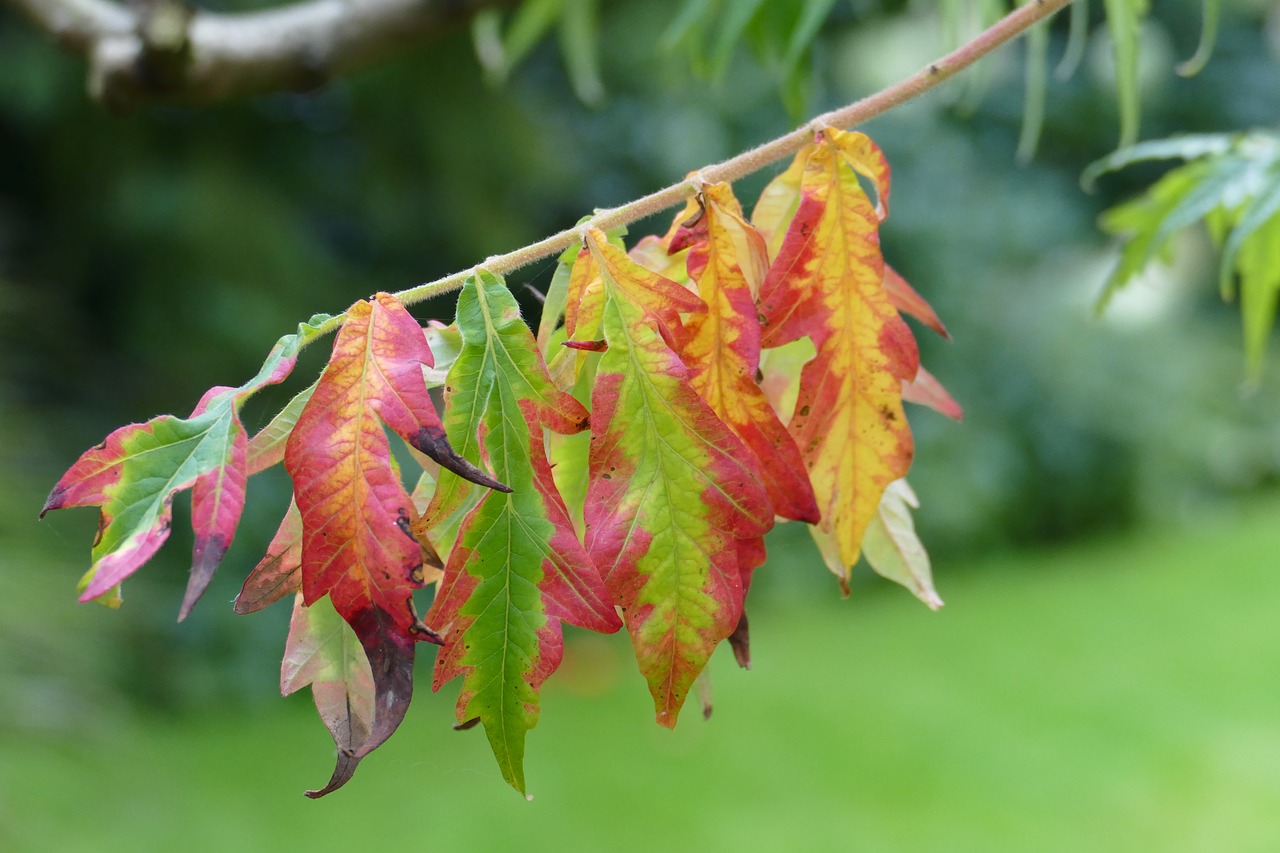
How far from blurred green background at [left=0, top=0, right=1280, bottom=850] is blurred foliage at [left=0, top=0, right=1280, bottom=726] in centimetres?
1

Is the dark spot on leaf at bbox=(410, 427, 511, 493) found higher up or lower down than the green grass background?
higher up

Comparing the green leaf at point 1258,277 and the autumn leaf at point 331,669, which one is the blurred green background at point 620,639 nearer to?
the green leaf at point 1258,277

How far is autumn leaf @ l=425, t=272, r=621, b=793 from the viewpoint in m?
0.37

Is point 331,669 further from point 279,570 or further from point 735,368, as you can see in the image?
point 735,368

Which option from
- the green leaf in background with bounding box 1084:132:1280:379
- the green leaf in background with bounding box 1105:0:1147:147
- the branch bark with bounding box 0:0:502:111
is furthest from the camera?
the branch bark with bounding box 0:0:502:111

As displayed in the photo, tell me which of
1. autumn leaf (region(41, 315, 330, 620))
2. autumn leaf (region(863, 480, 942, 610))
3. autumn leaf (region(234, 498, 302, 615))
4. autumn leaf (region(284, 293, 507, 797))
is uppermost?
autumn leaf (region(41, 315, 330, 620))

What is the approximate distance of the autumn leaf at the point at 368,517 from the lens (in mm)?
346

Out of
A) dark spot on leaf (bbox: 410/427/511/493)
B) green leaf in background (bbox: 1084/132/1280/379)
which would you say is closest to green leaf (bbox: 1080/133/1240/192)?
green leaf in background (bbox: 1084/132/1280/379)

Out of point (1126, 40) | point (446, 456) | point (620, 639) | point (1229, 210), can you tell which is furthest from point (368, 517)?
point (620, 639)

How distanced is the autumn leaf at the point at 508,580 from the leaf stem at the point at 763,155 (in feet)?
0.10

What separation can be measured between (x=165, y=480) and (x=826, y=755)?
2638 mm

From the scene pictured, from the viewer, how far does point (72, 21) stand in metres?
0.96

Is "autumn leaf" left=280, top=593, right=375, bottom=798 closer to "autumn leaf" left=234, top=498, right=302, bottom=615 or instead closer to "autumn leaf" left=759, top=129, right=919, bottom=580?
"autumn leaf" left=234, top=498, right=302, bottom=615

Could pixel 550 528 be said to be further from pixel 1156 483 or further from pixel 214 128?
pixel 1156 483
